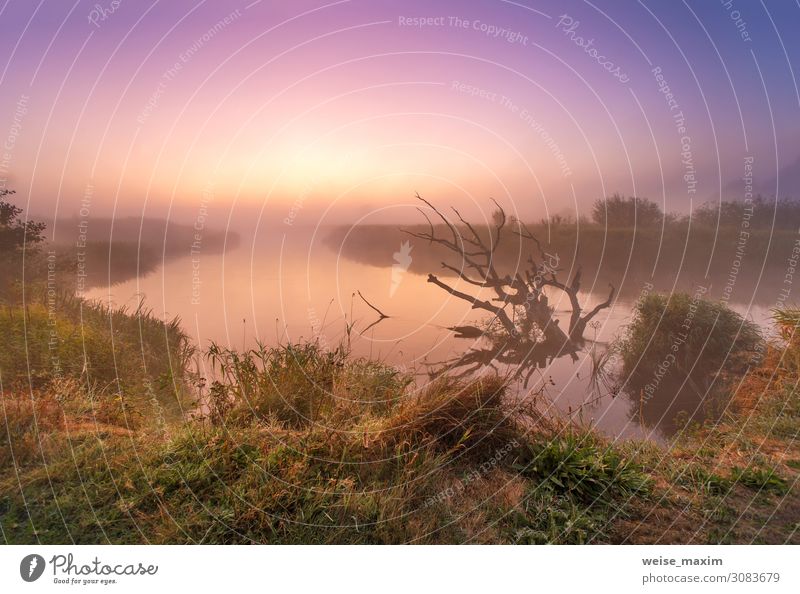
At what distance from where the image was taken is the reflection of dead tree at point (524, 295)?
768 centimetres

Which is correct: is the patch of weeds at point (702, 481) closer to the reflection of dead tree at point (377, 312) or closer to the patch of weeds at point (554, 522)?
the patch of weeds at point (554, 522)

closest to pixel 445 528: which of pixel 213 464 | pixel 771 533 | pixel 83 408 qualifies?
pixel 213 464

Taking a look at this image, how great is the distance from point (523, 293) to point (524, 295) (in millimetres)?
31

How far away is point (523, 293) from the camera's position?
7793 millimetres

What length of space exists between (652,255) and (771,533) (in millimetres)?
4751

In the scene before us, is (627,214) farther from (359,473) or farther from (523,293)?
(359,473)

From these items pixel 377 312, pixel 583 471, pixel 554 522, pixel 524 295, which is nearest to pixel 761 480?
pixel 583 471

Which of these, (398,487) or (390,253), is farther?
(390,253)

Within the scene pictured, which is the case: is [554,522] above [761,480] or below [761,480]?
below

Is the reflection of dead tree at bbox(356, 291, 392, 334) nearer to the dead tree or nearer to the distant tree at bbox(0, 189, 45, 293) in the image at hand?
the dead tree

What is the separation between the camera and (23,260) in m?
7.11

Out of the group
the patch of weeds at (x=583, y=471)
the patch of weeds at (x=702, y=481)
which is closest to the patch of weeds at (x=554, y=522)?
the patch of weeds at (x=583, y=471)

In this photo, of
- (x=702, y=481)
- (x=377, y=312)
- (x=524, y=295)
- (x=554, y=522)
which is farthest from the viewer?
(x=524, y=295)
